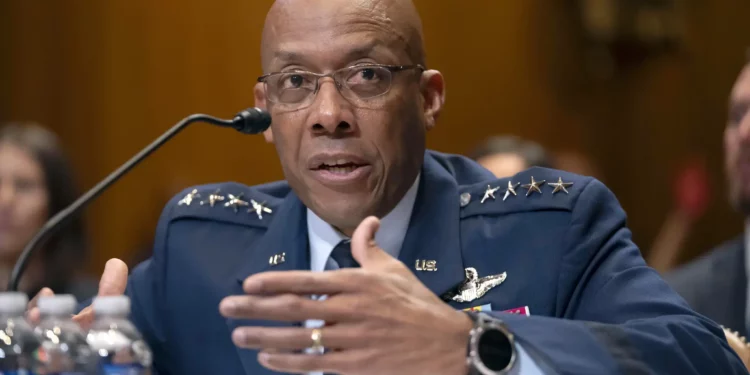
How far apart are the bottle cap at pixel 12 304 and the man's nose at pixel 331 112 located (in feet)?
2.17

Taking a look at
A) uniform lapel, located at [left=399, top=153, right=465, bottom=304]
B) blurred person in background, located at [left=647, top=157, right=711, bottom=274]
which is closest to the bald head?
A: uniform lapel, located at [left=399, top=153, right=465, bottom=304]

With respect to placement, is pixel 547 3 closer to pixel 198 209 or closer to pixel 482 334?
pixel 198 209

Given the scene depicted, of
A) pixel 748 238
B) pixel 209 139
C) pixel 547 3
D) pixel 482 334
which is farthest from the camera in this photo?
pixel 547 3

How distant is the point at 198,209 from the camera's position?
2328 mm

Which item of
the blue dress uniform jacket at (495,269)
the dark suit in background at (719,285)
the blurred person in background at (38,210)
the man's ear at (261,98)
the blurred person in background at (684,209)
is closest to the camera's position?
the blue dress uniform jacket at (495,269)

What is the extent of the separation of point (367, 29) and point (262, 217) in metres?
0.50

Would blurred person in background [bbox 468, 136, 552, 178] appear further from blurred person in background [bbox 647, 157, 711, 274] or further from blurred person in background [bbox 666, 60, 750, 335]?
blurred person in background [bbox 647, 157, 711, 274]

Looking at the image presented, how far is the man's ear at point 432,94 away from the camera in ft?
7.22

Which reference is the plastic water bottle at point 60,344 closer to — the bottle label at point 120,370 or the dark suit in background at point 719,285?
the bottle label at point 120,370

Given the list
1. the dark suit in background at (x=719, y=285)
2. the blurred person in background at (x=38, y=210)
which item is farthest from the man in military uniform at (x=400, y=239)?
the blurred person in background at (x=38, y=210)

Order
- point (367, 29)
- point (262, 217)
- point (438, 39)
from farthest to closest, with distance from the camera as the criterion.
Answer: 1. point (438, 39)
2. point (262, 217)
3. point (367, 29)

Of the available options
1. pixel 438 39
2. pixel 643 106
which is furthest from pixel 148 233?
pixel 643 106

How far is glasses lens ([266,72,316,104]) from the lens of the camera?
6.70 ft

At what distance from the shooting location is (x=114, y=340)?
1.52m
